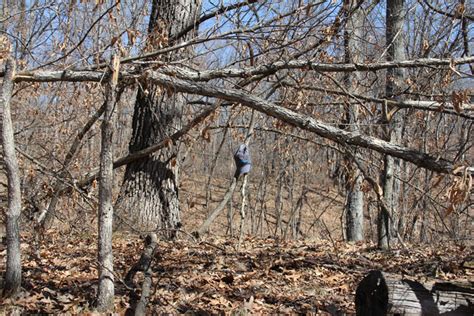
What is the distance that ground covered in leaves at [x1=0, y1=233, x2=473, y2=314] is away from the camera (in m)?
4.40

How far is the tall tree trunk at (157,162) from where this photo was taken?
23.3 feet

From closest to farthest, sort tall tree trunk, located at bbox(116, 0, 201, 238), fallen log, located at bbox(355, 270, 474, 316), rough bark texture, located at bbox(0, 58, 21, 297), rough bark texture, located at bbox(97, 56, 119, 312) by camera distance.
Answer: fallen log, located at bbox(355, 270, 474, 316)
rough bark texture, located at bbox(97, 56, 119, 312)
rough bark texture, located at bbox(0, 58, 21, 297)
tall tree trunk, located at bbox(116, 0, 201, 238)

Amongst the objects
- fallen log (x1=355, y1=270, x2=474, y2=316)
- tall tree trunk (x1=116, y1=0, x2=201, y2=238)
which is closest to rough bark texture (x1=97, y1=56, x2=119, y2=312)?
fallen log (x1=355, y1=270, x2=474, y2=316)

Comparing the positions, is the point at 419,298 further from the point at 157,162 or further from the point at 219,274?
the point at 157,162

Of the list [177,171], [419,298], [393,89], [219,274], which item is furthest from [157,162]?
[419,298]

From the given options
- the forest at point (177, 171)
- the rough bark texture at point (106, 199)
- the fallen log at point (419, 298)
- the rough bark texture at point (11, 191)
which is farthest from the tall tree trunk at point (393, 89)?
the rough bark texture at point (11, 191)

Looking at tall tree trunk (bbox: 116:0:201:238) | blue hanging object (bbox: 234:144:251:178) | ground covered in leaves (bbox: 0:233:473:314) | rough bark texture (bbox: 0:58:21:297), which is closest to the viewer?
rough bark texture (bbox: 0:58:21:297)

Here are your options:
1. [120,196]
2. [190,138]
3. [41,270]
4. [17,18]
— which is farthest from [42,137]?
[41,270]

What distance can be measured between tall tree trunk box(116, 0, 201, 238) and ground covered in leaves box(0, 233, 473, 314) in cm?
39

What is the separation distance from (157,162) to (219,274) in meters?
2.40

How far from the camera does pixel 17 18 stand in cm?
996

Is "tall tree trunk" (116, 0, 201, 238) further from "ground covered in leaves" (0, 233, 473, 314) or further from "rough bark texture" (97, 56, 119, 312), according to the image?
"rough bark texture" (97, 56, 119, 312)

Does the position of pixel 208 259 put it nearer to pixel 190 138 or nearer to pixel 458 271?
pixel 190 138

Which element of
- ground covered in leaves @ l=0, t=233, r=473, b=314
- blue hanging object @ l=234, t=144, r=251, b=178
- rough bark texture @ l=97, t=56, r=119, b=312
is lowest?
ground covered in leaves @ l=0, t=233, r=473, b=314
